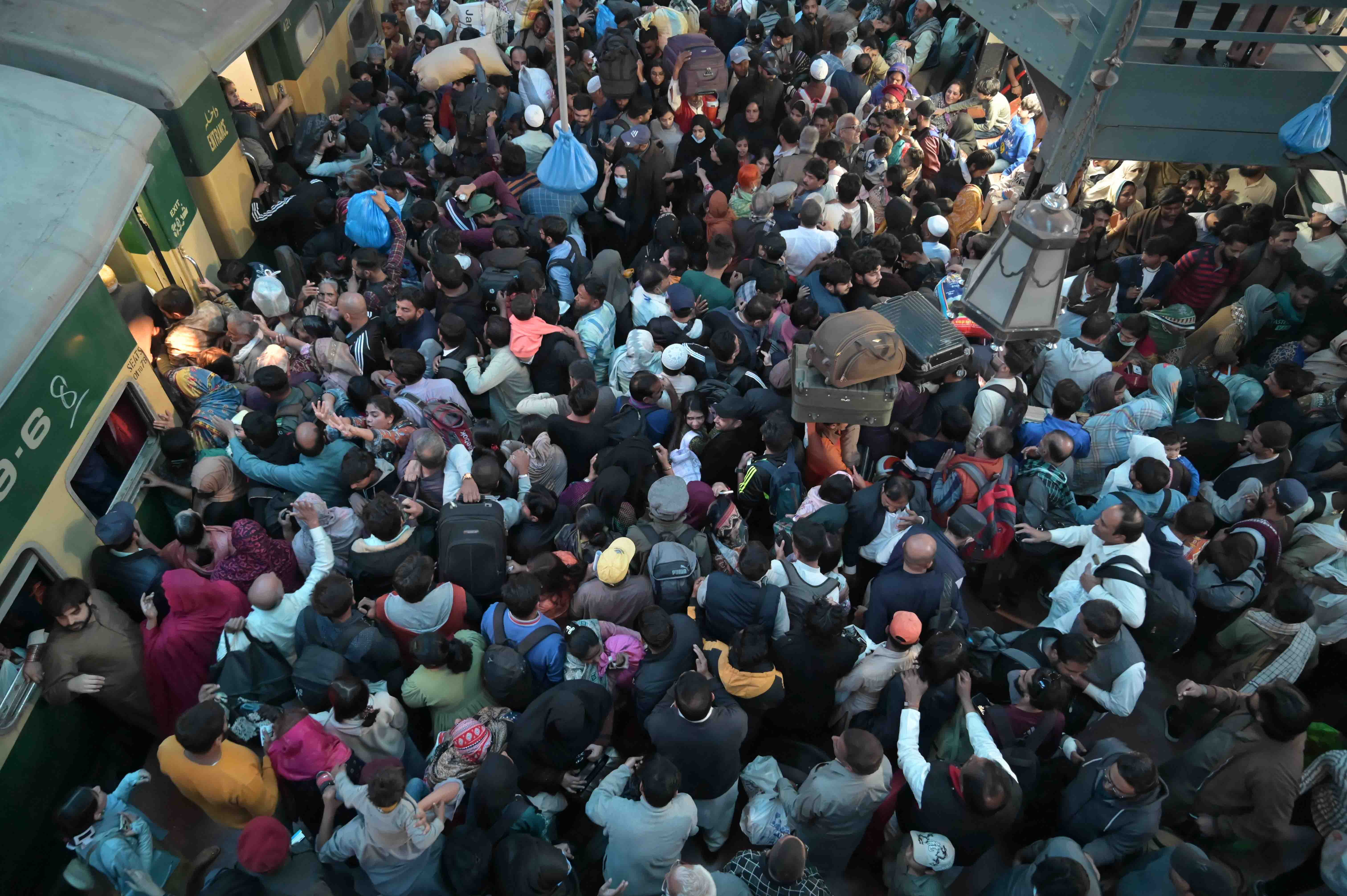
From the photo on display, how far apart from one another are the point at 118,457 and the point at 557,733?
349cm

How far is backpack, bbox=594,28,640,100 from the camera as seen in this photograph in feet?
27.2

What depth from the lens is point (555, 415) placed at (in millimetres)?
5352

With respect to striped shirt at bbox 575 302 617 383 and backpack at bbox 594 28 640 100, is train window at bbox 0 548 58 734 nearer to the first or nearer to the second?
striped shirt at bbox 575 302 617 383

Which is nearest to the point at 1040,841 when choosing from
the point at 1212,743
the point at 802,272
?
the point at 1212,743

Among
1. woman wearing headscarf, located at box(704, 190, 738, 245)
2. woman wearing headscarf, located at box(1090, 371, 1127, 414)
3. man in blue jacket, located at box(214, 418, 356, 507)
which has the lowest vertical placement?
man in blue jacket, located at box(214, 418, 356, 507)

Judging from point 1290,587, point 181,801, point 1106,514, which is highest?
point 1106,514

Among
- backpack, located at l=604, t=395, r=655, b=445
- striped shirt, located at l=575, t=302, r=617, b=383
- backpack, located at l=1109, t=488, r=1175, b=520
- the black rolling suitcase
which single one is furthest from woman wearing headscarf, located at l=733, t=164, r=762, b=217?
backpack, located at l=1109, t=488, r=1175, b=520

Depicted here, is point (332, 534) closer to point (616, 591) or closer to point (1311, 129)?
point (616, 591)

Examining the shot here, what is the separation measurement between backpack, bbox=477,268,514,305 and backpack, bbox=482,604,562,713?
2.84 metres

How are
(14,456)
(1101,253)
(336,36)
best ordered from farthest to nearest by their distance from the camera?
1. (336,36)
2. (1101,253)
3. (14,456)

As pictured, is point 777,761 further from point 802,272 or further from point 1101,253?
point 1101,253

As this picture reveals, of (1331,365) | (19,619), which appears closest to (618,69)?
(1331,365)

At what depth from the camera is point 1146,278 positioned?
7.05 m

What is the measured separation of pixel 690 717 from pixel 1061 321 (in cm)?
458
